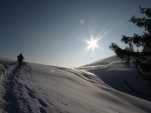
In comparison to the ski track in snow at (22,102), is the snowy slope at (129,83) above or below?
below

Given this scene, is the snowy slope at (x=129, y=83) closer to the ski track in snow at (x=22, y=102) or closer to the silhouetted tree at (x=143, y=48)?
the silhouetted tree at (x=143, y=48)

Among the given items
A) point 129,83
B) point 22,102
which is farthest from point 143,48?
point 22,102

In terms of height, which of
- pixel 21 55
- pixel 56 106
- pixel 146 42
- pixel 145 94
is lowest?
pixel 145 94

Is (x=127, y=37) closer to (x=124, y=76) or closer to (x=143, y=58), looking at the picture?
(x=143, y=58)

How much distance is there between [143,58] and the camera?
24.1m

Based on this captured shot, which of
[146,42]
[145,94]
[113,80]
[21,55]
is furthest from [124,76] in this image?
[21,55]

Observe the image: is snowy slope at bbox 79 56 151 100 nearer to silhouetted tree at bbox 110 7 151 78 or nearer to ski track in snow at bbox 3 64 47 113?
silhouetted tree at bbox 110 7 151 78

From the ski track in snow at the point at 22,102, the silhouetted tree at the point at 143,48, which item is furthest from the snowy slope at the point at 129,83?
the ski track in snow at the point at 22,102

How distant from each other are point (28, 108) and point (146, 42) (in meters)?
20.1

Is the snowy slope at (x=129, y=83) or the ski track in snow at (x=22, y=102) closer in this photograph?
the ski track in snow at (x=22, y=102)

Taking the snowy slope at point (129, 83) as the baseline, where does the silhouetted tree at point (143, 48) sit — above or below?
above

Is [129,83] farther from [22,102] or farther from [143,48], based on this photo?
[22,102]

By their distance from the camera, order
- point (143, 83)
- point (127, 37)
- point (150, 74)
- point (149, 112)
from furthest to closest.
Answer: point (143, 83)
point (127, 37)
point (150, 74)
point (149, 112)

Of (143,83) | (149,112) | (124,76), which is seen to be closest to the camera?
(149,112)
